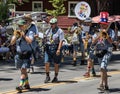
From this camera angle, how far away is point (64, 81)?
14477 millimetres

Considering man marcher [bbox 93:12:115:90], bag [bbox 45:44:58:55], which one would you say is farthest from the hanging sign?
man marcher [bbox 93:12:115:90]

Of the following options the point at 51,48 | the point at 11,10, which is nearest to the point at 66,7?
the point at 11,10

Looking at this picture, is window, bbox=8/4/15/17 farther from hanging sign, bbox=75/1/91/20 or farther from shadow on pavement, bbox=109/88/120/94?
shadow on pavement, bbox=109/88/120/94

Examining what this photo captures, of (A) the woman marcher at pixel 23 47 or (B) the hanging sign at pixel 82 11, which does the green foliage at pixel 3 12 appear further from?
(A) the woman marcher at pixel 23 47

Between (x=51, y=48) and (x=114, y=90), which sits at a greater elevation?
(x=51, y=48)

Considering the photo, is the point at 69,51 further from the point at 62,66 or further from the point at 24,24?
the point at 24,24

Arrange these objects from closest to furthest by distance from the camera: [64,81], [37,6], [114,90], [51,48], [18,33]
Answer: [18,33] → [114,90] → [51,48] → [64,81] → [37,6]

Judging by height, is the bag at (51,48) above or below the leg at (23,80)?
above

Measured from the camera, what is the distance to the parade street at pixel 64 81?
1267cm

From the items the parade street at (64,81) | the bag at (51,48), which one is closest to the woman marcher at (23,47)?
the parade street at (64,81)

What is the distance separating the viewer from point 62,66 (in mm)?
19438

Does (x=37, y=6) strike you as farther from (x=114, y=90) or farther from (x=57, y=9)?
(x=114, y=90)

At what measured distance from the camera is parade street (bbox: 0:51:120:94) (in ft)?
41.6

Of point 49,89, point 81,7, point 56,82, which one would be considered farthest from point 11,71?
point 81,7
